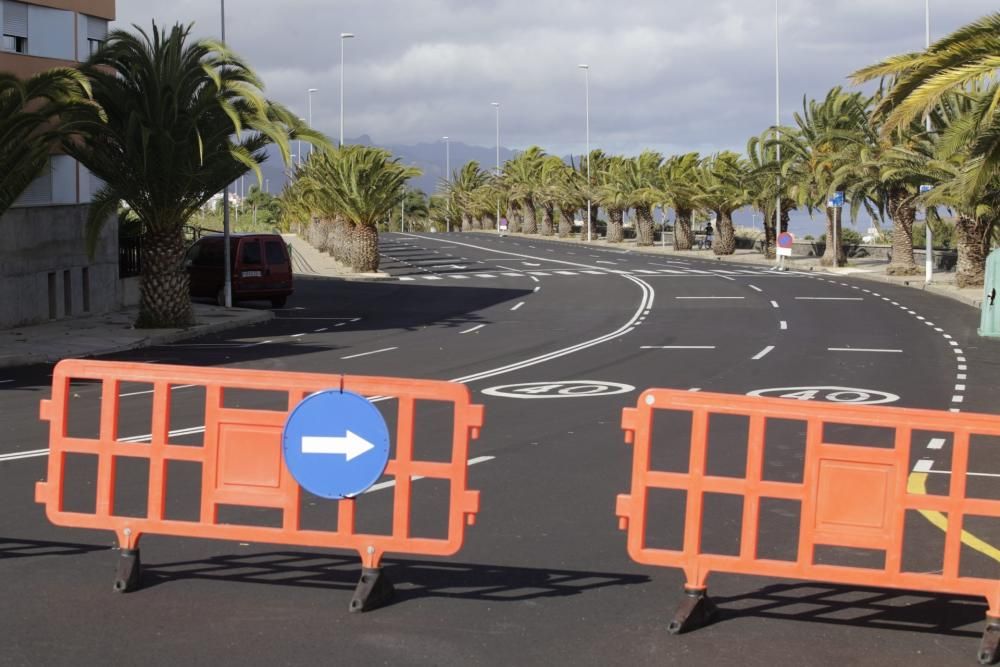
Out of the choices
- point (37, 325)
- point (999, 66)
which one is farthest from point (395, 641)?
point (37, 325)

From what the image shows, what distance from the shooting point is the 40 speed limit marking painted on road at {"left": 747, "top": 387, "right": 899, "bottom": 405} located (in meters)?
16.2

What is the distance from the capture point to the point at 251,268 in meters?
34.1

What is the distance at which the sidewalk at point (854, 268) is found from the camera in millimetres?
39019

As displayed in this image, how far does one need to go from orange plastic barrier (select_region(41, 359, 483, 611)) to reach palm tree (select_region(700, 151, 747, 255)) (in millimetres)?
56408

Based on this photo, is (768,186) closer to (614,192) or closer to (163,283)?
(614,192)

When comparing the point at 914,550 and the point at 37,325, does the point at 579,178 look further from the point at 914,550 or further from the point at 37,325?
the point at 914,550

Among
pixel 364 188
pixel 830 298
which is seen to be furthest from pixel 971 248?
pixel 364 188

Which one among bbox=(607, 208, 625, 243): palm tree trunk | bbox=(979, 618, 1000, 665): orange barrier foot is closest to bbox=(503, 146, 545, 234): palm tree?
bbox=(607, 208, 625, 243): palm tree trunk

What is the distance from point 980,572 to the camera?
8.12 metres

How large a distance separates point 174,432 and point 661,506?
5.60 meters

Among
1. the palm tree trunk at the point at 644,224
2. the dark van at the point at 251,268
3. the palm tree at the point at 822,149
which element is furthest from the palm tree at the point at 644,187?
the dark van at the point at 251,268

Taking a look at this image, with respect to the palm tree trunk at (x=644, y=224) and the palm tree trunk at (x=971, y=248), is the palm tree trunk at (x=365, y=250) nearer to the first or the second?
the palm tree trunk at (x=971, y=248)

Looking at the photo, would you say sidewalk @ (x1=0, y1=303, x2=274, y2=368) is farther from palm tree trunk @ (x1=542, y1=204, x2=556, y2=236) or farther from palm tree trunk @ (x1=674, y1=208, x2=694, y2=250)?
palm tree trunk @ (x1=542, y1=204, x2=556, y2=236)

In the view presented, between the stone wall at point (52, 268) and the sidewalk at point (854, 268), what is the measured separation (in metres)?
22.4
